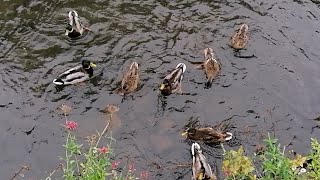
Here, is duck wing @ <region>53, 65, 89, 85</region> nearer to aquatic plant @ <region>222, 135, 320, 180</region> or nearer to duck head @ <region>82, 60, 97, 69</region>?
duck head @ <region>82, 60, 97, 69</region>

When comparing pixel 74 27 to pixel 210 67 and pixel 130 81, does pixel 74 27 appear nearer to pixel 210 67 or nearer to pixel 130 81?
pixel 130 81

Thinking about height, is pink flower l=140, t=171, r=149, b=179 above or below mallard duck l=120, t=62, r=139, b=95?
below

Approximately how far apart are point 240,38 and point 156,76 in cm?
156

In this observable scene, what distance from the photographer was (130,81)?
8.57 metres

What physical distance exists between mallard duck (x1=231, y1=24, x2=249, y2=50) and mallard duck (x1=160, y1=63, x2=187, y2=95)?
1179 millimetres

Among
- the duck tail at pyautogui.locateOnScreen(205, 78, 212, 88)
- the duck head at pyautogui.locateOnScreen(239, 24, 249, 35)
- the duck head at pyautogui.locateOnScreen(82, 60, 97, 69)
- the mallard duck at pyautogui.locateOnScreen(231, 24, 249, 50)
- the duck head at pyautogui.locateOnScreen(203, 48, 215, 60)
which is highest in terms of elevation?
the duck head at pyautogui.locateOnScreen(239, 24, 249, 35)

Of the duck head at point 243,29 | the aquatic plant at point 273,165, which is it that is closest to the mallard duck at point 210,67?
the duck head at point 243,29

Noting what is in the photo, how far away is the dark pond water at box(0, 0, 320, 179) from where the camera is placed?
8.03 m

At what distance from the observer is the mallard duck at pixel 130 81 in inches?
338

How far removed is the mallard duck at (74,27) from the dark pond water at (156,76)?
126mm

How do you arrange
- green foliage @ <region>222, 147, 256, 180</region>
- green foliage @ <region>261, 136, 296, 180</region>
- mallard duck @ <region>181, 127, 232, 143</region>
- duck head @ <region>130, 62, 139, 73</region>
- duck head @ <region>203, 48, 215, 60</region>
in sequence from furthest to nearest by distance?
duck head @ <region>203, 48, 215, 60</region>, duck head @ <region>130, 62, 139, 73</region>, mallard duck @ <region>181, 127, 232, 143</region>, green foliage @ <region>222, 147, 256, 180</region>, green foliage @ <region>261, 136, 296, 180</region>

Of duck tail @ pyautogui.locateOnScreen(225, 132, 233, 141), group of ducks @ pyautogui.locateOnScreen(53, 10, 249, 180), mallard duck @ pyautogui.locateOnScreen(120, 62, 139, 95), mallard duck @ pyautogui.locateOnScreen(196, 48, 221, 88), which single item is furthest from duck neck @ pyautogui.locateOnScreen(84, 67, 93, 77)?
duck tail @ pyautogui.locateOnScreen(225, 132, 233, 141)

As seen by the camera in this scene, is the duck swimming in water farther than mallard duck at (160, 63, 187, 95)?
Yes

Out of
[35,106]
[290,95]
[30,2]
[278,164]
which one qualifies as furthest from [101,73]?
[278,164]
